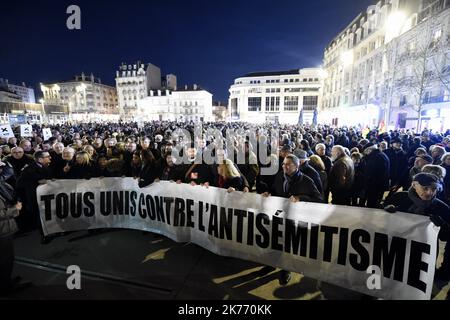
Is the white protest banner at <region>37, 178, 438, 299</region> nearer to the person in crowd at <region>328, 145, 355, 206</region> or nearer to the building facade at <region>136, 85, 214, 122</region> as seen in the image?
the person in crowd at <region>328, 145, 355, 206</region>

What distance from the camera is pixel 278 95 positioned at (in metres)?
82.4

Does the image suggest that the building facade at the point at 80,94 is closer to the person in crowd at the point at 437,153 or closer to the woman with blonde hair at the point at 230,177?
the woman with blonde hair at the point at 230,177

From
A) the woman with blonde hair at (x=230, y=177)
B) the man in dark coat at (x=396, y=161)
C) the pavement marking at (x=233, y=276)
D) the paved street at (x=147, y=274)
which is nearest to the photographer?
the paved street at (x=147, y=274)

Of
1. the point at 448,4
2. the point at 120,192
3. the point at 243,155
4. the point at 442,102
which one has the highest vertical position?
the point at 448,4

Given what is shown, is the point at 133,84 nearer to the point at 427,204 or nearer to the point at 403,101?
the point at 403,101

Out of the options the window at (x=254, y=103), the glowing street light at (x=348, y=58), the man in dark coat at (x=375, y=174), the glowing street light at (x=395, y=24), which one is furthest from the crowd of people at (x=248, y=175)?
the window at (x=254, y=103)

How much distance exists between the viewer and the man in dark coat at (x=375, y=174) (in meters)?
5.84

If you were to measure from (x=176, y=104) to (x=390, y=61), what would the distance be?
70299 mm

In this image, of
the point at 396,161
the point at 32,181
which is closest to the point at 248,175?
the point at 32,181

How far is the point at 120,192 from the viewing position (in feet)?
16.8
